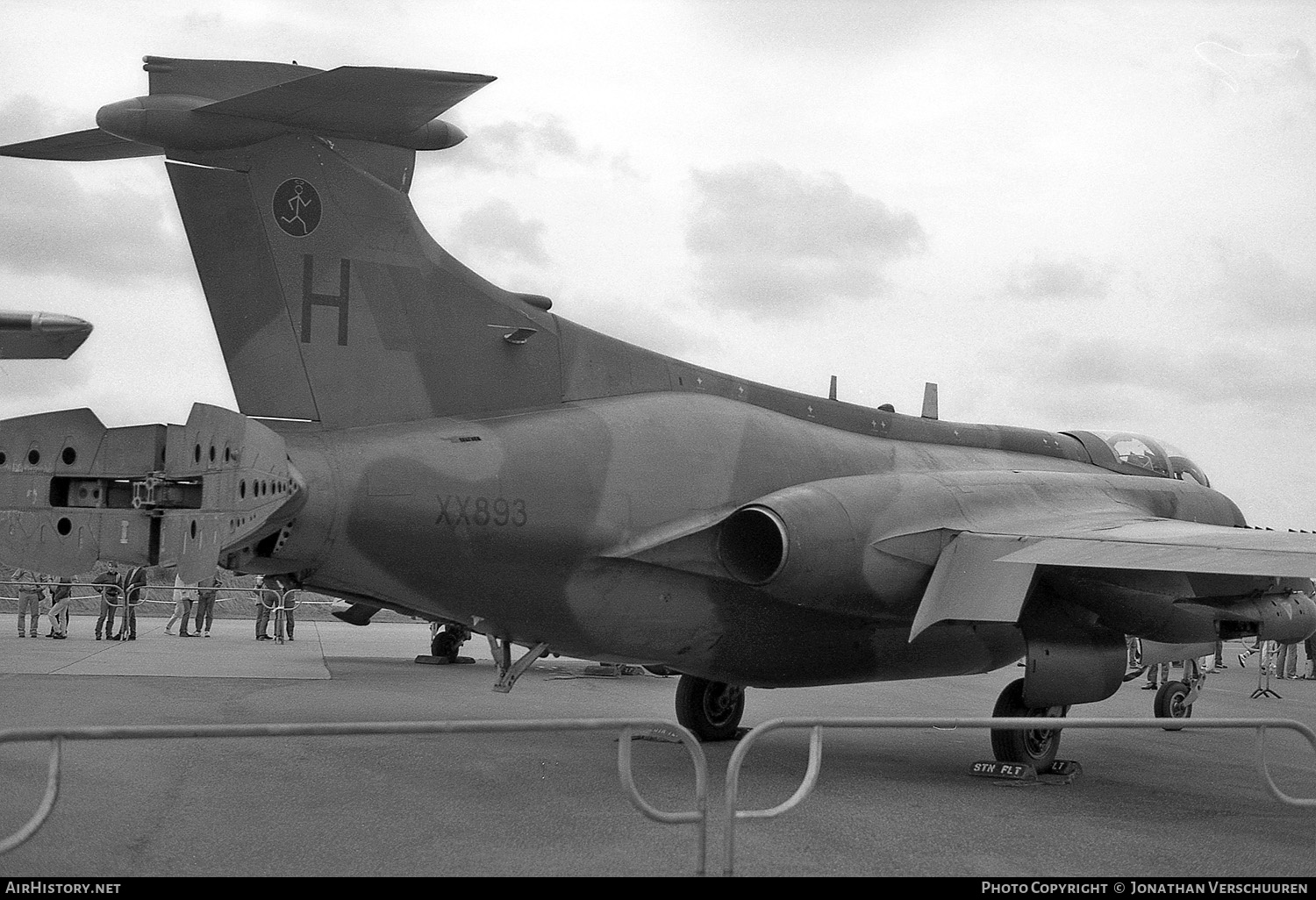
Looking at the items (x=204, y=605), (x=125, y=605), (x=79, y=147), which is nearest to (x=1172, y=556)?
(x=79, y=147)

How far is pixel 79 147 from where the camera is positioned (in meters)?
9.21

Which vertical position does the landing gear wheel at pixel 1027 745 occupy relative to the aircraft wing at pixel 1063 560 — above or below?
below

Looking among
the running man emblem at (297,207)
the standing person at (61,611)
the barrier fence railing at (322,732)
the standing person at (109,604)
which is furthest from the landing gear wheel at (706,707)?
the standing person at (61,611)

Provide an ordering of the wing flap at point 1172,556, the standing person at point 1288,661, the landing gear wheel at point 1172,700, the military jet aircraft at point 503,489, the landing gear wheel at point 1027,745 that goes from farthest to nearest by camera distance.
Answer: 1. the standing person at point 1288,661
2. the landing gear wheel at point 1172,700
3. the landing gear wheel at point 1027,745
4. the wing flap at point 1172,556
5. the military jet aircraft at point 503,489

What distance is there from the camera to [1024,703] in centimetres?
1082

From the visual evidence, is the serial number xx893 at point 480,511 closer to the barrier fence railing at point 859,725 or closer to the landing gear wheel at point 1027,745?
the barrier fence railing at point 859,725

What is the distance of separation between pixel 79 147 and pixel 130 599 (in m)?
15.5

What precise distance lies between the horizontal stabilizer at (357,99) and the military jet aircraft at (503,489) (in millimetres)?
24

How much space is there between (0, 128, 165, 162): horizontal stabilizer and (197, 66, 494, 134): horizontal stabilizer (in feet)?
3.90

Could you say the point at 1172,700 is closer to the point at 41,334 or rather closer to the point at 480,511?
the point at 480,511

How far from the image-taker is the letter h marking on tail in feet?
28.9

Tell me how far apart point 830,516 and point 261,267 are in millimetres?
4453

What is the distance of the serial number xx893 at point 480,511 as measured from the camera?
8.68 meters

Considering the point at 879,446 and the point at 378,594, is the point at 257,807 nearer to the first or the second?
the point at 378,594
